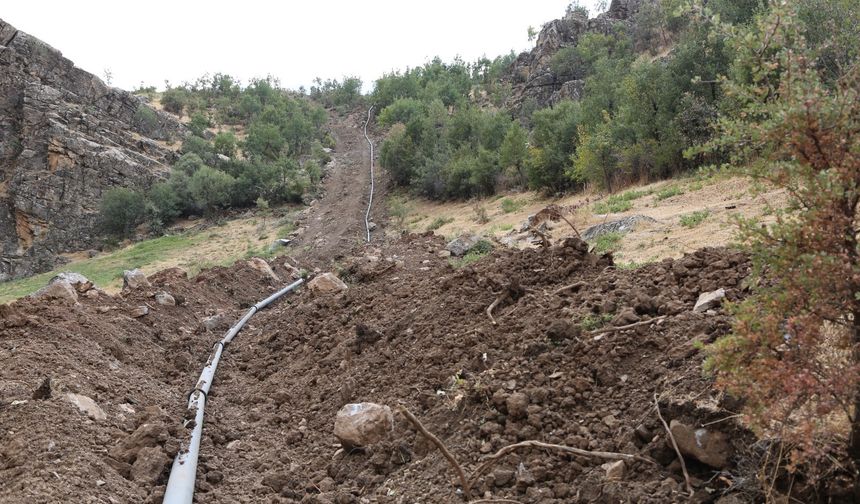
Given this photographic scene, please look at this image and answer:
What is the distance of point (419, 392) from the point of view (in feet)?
17.2

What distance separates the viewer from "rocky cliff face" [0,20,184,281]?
34.2 meters

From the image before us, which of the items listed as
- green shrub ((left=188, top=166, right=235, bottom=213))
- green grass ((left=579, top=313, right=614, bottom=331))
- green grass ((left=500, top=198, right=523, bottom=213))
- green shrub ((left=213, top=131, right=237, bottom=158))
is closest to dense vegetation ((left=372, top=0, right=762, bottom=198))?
green grass ((left=500, top=198, right=523, bottom=213))

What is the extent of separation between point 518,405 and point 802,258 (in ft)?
7.32

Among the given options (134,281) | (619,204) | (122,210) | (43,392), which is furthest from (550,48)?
(43,392)

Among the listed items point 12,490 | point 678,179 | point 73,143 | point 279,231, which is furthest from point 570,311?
point 73,143

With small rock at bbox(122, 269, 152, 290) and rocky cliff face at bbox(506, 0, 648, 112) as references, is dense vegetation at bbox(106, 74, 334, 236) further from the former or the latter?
small rock at bbox(122, 269, 152, 290)

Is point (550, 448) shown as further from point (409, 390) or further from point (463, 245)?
point (463, 245)

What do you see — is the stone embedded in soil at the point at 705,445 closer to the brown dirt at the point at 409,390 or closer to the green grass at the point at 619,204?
the brown dirt at the point at 409,390

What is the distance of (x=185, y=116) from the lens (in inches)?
2037

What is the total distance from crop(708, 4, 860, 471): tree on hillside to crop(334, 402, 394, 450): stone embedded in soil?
2.97 metres

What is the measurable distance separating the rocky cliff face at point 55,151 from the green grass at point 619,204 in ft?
96.2

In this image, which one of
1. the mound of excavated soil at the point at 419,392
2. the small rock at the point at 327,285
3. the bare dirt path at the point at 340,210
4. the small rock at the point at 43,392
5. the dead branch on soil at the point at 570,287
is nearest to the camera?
the mound of excavated soil at the point at 419,392

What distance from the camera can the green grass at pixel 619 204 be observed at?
13.7 meters

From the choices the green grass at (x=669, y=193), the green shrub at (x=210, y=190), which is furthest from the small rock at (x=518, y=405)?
the green shrub at (x=210, y=190)
